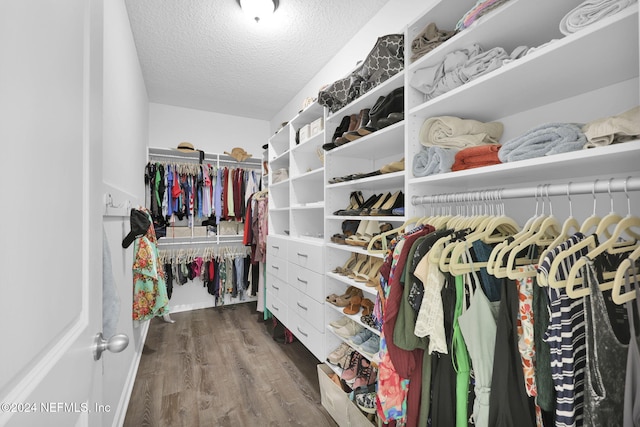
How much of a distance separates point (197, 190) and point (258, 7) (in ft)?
7.49

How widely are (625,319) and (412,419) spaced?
73 centimetres

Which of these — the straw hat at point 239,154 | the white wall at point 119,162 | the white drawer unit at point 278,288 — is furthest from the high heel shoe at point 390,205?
the straw hat at point 239,154

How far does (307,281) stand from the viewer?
2.09 meters

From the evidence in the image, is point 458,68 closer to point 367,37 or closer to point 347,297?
point 367,37

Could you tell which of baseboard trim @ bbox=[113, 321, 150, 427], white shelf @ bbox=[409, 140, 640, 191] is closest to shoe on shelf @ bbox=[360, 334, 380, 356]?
white shelf @ bbox=[409, 140, 640, 191]

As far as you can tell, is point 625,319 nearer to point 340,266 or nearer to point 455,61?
point 455,61

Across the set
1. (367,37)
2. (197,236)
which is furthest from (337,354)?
(197,236)

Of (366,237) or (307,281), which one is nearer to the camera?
(366,237)

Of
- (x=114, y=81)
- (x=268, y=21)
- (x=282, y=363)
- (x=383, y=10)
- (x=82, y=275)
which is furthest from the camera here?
(x=282, y=363)

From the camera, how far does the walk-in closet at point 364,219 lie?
1.51 ft

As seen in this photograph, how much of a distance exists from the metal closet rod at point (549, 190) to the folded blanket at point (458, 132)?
0.79 ft

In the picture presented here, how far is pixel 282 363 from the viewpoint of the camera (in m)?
2.30

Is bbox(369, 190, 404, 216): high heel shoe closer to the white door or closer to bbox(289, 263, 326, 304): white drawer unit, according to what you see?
bbox(289, 263, 326, 304): white drawer unit

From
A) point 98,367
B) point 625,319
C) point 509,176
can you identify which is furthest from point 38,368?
point 509,176
